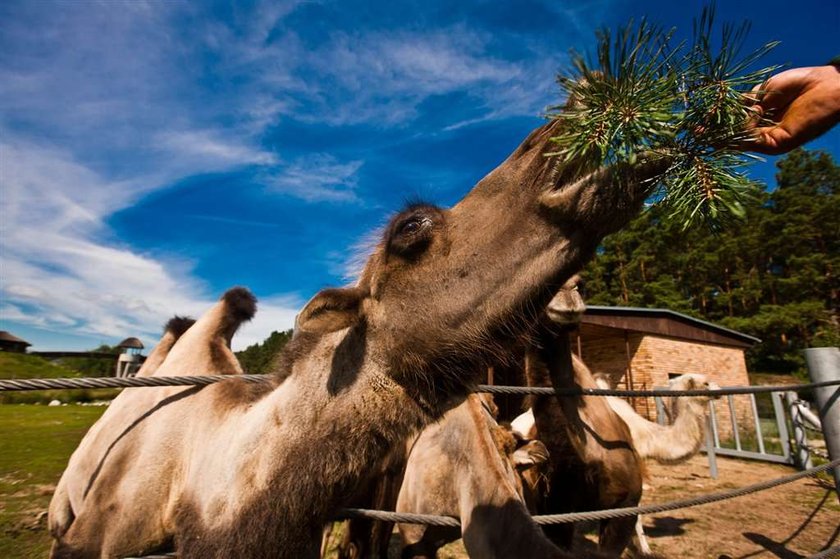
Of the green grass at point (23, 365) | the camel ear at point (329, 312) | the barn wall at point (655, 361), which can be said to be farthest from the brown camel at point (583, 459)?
the barn wall at point (655, 361)

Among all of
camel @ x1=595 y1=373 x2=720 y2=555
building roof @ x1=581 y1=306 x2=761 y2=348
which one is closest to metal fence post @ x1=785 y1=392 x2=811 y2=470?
building roof @ x1=581 y1=306 x2=761 y2=348

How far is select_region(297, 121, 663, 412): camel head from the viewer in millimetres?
1396

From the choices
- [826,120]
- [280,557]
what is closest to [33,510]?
[280,557]

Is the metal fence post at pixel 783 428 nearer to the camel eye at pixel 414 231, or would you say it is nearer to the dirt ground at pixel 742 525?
the dirt ground at pixel 742 525

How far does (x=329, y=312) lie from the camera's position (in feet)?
5.37

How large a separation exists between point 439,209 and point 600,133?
0.79 m

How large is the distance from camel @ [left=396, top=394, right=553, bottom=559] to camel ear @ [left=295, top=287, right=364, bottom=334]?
0.97 meters

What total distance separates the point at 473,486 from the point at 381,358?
74.2 inches

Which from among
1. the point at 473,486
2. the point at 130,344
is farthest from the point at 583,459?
the point at 130,344

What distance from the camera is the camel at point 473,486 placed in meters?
2.49

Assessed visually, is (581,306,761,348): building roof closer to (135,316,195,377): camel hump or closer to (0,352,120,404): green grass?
(135,316,195,377): camel hump

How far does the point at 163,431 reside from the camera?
2146 millimetres

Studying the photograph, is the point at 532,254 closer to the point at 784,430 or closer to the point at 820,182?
the point at 784,430

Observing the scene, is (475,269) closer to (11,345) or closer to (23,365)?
(23,365)
